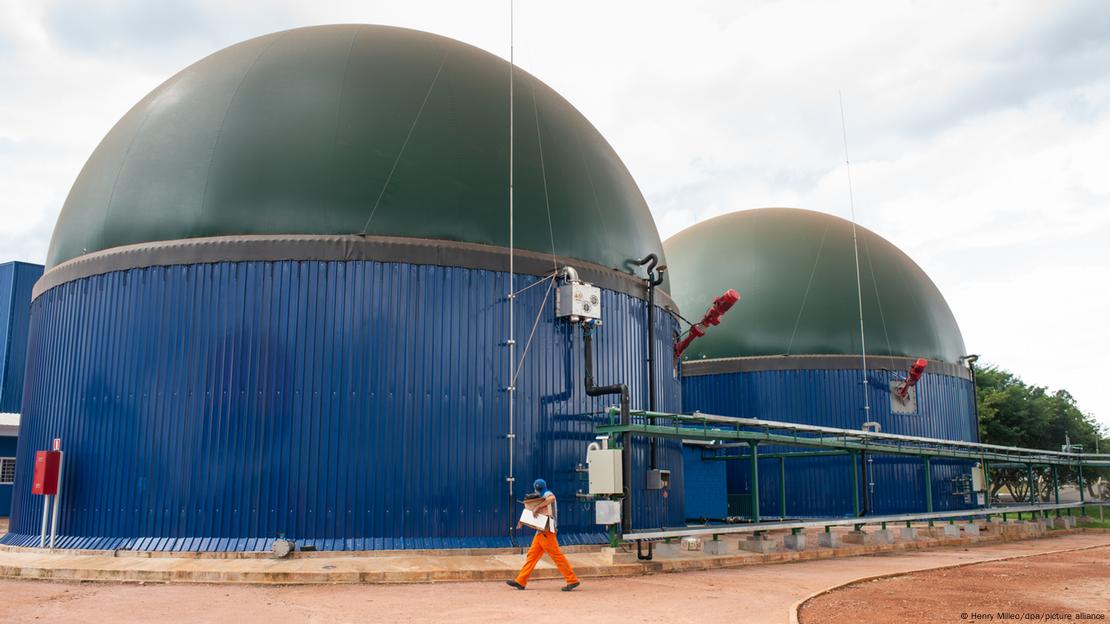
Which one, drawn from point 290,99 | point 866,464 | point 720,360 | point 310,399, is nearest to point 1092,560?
point 866,464

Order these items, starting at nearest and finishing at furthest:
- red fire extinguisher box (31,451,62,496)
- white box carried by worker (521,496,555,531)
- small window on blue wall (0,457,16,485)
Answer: white box carried by worker (521,496,555,531) → red fire extinguisher box (31,451,62,496) → small window on blue wall (0,457,16,485)

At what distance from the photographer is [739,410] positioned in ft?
95.0

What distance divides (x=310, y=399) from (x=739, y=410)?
54.9ft

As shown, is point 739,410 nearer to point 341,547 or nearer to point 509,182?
point 509,182

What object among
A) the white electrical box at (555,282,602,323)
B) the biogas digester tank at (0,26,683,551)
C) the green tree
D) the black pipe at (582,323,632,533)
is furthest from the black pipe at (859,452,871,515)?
the green tree

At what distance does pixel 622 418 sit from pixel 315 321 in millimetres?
5781

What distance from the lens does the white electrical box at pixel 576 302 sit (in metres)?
17.5

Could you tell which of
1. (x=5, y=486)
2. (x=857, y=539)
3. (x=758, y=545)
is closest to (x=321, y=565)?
(x=758, y=545)

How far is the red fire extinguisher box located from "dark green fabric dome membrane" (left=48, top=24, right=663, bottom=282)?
162 inches

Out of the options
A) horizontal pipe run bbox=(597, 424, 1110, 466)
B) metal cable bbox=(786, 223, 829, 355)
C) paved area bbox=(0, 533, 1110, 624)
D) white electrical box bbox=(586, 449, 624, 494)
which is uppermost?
metal cable bbox=(786, 223, 829, 355)

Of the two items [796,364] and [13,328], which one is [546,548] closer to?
[796,364]

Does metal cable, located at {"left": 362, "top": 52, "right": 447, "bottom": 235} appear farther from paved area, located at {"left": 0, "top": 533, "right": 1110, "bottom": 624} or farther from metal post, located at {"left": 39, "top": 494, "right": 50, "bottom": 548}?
metal post, located at {"left": 39, "top": 494, "right": 50, "bottom": 548}

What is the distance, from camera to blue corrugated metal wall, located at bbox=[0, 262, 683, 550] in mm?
15500

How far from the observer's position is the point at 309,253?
16250 millimetres
